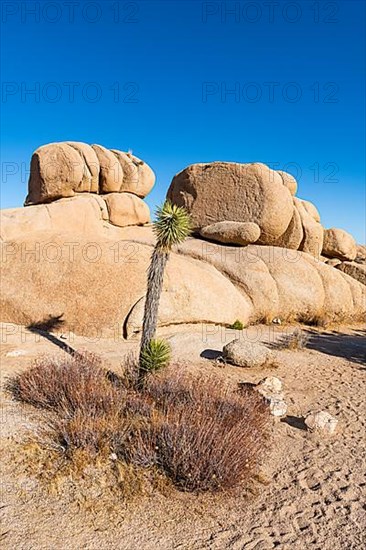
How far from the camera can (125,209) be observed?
25.5 metres

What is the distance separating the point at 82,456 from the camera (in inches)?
247

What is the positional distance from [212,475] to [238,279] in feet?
41.1

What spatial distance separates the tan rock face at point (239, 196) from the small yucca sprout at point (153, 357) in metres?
12.3

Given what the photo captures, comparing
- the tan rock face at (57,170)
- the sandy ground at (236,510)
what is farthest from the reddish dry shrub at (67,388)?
the tan rock face at (57,170)

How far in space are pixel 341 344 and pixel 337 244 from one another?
1100 centimetres

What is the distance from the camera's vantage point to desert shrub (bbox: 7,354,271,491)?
5973mm

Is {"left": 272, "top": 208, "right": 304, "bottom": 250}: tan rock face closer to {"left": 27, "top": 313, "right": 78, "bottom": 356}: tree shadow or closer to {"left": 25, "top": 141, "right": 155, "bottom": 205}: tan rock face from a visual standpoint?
{"left": 25, "top": 141, "right": 155, "bottom": 205}: tan rock face

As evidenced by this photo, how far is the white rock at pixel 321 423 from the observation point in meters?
7.86

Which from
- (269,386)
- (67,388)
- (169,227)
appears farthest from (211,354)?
(67,388)

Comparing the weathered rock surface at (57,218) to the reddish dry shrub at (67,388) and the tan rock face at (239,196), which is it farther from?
the reddish dry shrub at (67,388)

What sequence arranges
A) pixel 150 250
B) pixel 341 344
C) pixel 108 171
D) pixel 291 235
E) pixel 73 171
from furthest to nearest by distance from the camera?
pixel 108 171 < pixel 73 171 < pixel 291 235 < pixel 150 250 < pixel 341 344

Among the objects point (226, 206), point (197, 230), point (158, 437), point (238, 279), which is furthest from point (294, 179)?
point (158, 437)

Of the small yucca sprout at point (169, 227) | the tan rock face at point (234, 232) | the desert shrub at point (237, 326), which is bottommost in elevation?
the desert shrub at point (237, 326)

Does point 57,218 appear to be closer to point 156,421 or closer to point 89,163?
point 89,163
